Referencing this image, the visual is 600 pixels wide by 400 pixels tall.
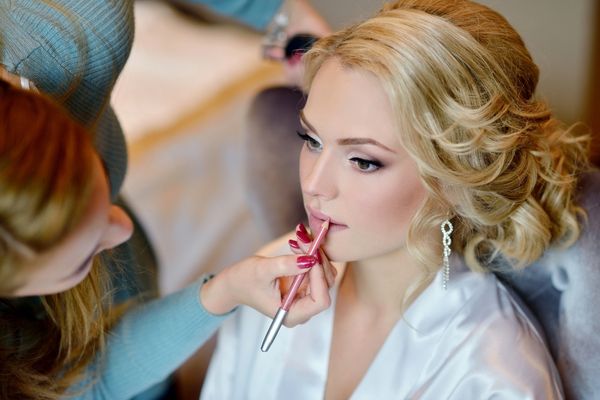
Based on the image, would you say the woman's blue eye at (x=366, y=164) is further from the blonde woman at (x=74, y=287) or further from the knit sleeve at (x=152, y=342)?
the knit sleeve at (x=152, y=342)

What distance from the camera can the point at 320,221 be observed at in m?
1.07

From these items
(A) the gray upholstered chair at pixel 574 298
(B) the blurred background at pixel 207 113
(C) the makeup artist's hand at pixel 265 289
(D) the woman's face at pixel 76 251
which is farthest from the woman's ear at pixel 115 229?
(B) the blurred background at pixel 207 113

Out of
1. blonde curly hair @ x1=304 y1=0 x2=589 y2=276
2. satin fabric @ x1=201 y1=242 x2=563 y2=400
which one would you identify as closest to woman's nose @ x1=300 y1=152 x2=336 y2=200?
blonde curly hair @ x1=304 y1=0 x2=589 y2=276

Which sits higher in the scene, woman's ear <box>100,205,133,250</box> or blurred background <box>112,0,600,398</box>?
woman's ear <box>100,205,133,250</box>

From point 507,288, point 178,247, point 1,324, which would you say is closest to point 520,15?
point 178,247

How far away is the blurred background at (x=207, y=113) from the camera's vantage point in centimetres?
236

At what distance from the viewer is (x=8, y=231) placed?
30.2 inches

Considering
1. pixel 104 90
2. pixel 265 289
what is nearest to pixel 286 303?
pixel 265 289

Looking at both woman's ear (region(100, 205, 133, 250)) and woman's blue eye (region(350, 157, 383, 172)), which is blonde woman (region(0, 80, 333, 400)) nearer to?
woman's ear (region(100, 205, 133, 250))

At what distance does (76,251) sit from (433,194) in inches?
18.6

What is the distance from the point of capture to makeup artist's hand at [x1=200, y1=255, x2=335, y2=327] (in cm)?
103

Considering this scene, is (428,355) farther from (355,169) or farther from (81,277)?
(81,277)

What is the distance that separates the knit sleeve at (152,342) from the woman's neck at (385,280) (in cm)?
22

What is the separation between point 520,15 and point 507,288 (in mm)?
1514
